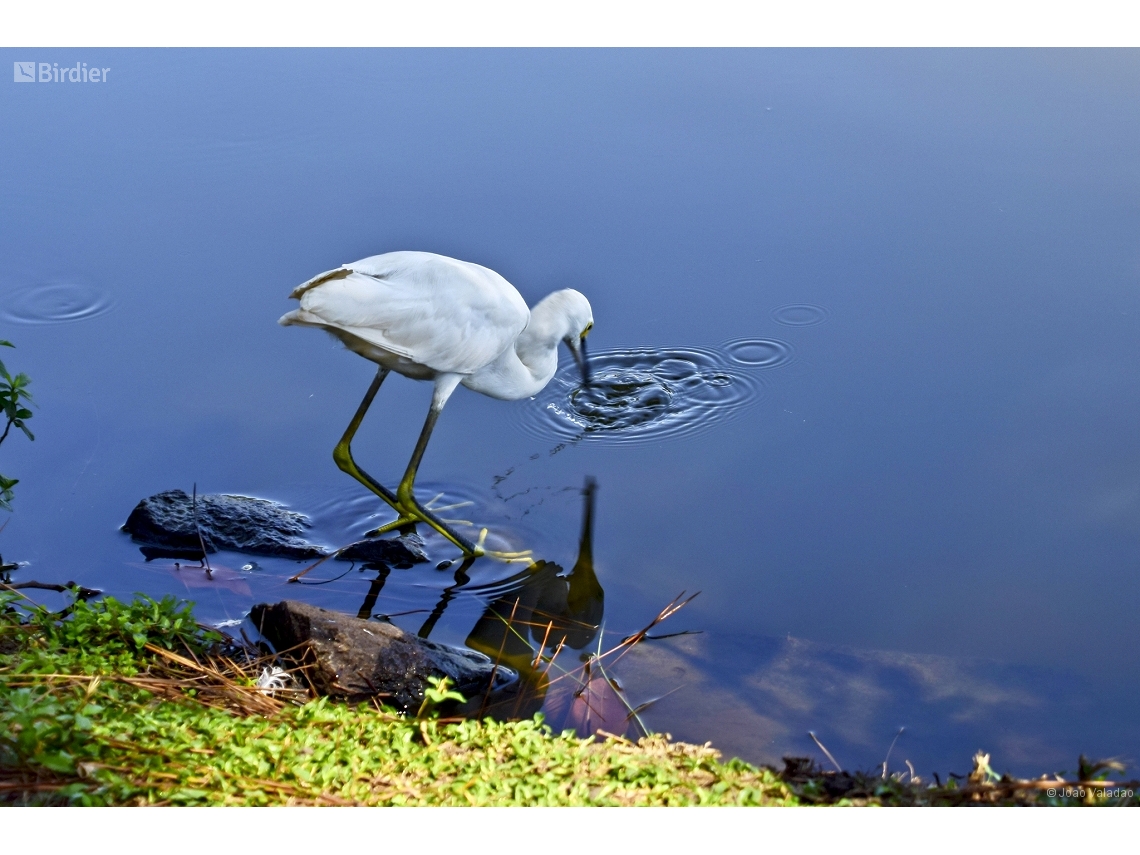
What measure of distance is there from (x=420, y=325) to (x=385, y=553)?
3.44 ft

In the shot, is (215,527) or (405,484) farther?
(405,484)

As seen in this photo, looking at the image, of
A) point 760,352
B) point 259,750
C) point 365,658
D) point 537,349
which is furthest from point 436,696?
point 760,352

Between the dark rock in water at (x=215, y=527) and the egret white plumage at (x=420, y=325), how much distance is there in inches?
18.4

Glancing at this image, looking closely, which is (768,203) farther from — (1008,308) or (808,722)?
(808,722)

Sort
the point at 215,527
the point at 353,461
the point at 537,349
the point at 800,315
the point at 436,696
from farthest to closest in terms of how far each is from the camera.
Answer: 1. the point at 800,315
2. the point at 537,349
3. the point at 353,461
4. the point at 215,527
5. the point at 436,696

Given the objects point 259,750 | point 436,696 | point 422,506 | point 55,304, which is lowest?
point 259,750

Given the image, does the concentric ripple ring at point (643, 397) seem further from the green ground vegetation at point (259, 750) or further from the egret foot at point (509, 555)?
the green ground vegetation at point (259, 750)

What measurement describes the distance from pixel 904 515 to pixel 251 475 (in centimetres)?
318

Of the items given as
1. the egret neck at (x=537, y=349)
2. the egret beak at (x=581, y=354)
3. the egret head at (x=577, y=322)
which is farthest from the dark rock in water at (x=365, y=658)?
the egret beak at (x=581, y=354)

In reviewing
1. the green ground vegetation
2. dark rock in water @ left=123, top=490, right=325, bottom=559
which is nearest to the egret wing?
dark rock in water @ left=123, top=490, right=325, bottom=559

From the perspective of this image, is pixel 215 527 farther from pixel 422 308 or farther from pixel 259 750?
pixel 259 750

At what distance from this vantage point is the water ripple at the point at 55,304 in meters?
6.53

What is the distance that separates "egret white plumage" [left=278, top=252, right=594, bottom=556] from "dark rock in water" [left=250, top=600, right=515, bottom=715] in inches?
41.8

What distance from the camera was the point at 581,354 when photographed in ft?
19.6
